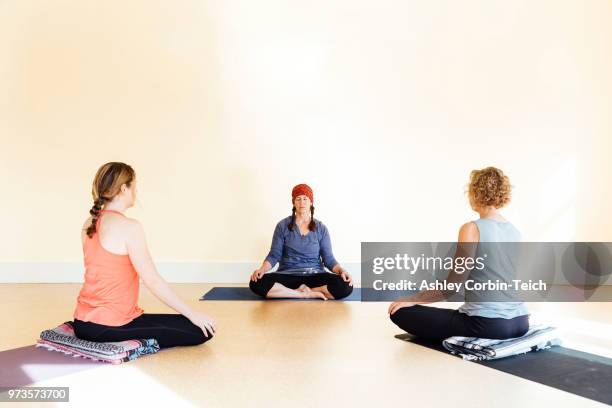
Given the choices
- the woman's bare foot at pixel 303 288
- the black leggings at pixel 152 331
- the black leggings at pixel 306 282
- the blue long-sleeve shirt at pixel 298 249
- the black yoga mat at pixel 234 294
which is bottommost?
the black yoga mat at pixel 234 294

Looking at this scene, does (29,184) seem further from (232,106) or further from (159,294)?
(159,294)

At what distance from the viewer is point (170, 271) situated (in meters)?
5.00

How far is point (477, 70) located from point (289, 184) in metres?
2.02

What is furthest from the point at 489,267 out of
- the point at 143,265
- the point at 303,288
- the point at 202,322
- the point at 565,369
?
→ the point at 303,288

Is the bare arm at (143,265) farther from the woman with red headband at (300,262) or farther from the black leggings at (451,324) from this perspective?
the woman with red headband at (300,262)

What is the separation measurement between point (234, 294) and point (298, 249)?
0.64m

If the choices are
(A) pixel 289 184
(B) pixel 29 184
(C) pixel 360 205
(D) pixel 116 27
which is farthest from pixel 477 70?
(B) pixel 29 184

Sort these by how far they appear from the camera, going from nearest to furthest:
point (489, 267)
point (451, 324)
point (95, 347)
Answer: point (95, 347) → point (489, 267) → point (451, 324)

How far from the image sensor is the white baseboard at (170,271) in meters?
4.94

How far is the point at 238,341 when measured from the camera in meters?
2.90

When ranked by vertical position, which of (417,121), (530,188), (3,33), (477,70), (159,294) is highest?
(3,33)

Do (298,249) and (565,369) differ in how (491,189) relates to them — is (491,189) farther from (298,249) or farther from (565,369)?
(298,249)

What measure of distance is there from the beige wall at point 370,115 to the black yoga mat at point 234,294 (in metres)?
0.47

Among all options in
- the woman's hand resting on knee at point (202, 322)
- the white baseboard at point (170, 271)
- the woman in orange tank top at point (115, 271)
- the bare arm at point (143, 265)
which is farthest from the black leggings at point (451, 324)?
the white baseboard at point (170, 271)
